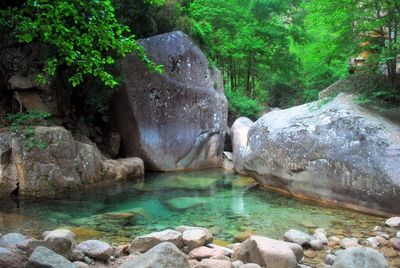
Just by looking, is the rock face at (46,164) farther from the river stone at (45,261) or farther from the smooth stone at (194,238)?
the river stone at (45,261)

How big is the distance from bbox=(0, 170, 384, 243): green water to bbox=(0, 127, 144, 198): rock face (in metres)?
0.43

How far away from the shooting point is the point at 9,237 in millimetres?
4656

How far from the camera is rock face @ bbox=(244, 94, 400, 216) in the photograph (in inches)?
253

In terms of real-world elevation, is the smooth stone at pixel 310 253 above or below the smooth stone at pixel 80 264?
below

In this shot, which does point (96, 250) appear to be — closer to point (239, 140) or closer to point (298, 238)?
point (298, 238)

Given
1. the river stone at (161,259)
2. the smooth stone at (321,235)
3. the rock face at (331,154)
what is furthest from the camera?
the rock face at (331,154)

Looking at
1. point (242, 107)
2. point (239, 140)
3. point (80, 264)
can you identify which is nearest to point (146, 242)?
point (80, 264)

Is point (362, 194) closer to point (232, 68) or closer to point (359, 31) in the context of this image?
point (359, 31)

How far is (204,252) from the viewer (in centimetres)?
453

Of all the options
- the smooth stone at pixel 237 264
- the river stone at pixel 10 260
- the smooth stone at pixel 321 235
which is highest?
the river stone at pixel 10 260

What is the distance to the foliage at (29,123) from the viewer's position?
8.04 meters

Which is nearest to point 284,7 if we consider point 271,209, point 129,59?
point 129,59

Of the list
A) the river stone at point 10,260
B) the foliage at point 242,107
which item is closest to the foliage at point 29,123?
the river stone at point 10,260

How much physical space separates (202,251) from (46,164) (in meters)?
5.00
